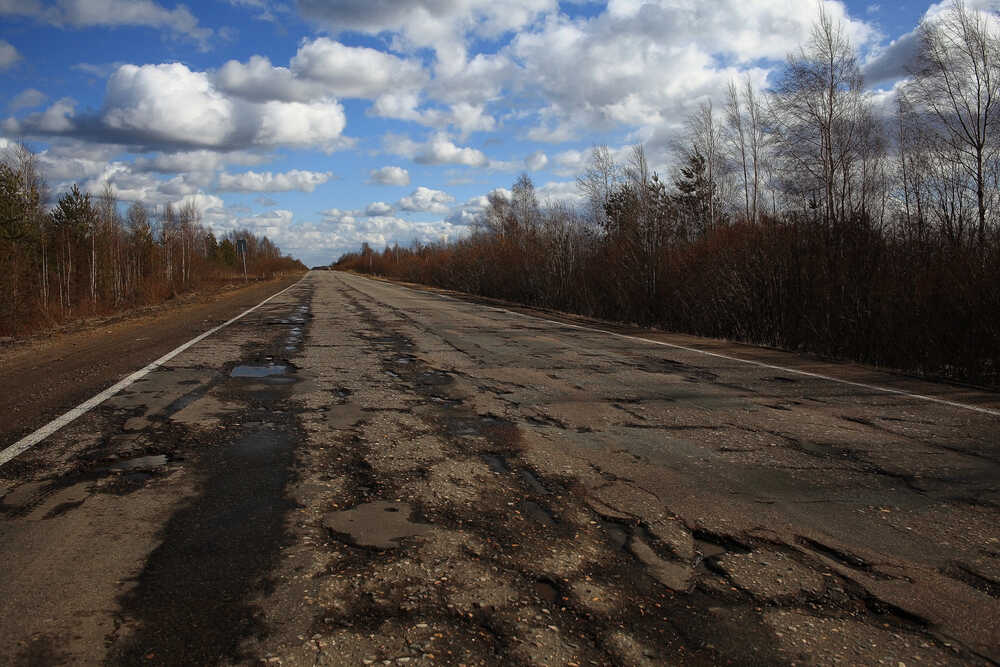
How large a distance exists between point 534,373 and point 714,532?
487 cm

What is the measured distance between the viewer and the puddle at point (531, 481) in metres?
3.95

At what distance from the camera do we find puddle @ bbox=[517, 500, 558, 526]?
3480 mm

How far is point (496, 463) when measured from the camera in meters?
4.48

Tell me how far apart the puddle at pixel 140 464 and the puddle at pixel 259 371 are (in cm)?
337

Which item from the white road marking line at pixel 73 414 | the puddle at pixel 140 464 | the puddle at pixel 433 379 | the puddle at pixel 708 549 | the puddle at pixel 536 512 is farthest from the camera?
the puddle at pixel 433 379

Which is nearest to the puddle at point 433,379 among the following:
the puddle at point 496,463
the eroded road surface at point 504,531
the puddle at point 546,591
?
the eroded road surface at point 504,531

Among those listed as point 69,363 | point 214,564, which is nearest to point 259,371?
point 69,363

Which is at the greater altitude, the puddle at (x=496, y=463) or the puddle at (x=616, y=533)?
the puddle at (x=496, y=463)

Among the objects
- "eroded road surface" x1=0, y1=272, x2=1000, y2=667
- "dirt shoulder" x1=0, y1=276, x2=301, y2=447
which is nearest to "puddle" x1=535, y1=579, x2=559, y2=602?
"eroded road surface" x1=0, y1=272, x2=1000, y2=667

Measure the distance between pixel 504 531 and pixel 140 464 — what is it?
2722 mm

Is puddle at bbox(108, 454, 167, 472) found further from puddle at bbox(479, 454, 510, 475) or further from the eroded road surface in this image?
puddle at bbox(479, 454, 510, 475)

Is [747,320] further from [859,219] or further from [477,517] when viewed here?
[477,517]

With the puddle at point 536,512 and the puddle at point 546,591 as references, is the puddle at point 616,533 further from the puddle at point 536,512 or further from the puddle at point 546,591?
the puddle at point 546,591

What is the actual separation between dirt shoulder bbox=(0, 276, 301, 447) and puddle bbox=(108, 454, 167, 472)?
114cm
